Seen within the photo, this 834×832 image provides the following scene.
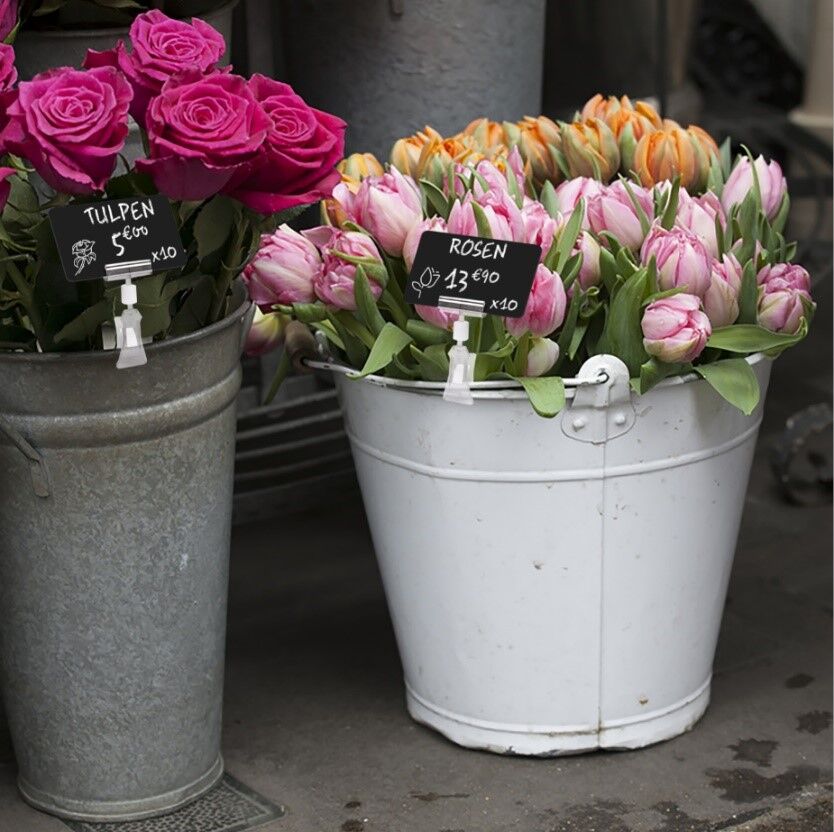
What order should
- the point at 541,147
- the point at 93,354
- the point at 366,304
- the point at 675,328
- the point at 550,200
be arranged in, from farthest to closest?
the point at 541,147
the point at 550,200
the point at 366,304
the point at 675,328
the point at 93,354

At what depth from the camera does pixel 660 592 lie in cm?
226

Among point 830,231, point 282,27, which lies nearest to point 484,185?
point 282,27

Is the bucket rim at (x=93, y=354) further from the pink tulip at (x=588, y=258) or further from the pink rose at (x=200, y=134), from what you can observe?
the pink tulip at (x=588, y=258)

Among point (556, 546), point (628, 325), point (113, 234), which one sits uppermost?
point (113, 234)

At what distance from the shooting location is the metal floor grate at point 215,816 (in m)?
2.16

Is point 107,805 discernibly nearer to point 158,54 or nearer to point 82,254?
point 82,254

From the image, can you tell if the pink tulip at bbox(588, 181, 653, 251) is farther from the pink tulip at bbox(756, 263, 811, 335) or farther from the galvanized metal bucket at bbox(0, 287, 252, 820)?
the galvanized metal bucket at bbox(0, 287, 252, 820)

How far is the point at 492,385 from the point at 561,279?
0.53ft

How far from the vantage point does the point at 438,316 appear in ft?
6.84

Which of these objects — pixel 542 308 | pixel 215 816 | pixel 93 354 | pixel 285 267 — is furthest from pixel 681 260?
pixel 215 816

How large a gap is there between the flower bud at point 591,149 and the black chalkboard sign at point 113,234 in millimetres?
783

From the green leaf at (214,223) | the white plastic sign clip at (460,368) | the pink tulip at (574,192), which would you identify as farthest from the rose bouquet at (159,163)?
the pink tulip at (574,192)

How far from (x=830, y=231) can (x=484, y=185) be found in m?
3.09

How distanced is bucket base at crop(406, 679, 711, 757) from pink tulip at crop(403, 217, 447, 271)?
683 millimetres
